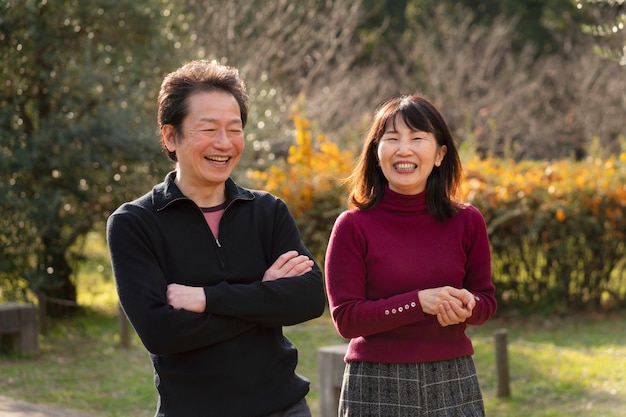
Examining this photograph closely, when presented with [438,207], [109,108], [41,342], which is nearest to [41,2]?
[109,108]

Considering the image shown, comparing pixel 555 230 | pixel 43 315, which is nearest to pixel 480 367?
pixel 555 230

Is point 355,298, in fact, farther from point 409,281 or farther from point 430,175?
point 430,175

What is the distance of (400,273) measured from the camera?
→ 326cm

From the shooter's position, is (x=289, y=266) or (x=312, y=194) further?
(x=312, y=194)

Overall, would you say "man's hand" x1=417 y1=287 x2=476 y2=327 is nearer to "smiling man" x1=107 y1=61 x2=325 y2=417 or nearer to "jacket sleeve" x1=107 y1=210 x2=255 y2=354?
"smiling man" x1=107 y1=61 x2=325 y2=417

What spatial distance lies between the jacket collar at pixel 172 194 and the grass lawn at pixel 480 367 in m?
3.75

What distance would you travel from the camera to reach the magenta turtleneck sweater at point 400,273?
3230mm

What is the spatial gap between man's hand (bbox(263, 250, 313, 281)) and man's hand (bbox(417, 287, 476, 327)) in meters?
0.38

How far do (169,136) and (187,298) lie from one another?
54 cm

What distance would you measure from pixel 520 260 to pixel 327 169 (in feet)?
7.24

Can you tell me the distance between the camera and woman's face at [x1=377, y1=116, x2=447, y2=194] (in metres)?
3.32

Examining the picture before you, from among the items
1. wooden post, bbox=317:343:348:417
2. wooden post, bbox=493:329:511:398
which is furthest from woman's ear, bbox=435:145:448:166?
wooden post, bbox=493:329:511:398

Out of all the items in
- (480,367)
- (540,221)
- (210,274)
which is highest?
(210,274)

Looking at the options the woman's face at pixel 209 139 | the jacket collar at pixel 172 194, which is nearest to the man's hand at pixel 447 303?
the jacket collar at pixel 172 194
